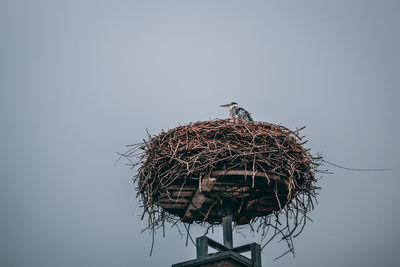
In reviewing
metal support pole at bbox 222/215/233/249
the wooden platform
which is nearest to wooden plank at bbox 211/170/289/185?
the wooden platform

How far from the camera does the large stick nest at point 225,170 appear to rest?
27.5 feet

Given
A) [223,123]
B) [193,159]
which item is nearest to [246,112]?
[223,123]

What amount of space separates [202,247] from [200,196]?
769 millimetres

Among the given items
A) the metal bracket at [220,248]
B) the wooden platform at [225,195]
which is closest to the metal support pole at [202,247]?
the metal bracket at [220,248]

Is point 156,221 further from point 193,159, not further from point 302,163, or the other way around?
point 302,163

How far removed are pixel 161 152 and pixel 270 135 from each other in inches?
61.6

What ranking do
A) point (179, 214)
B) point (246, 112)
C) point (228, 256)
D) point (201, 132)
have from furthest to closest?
point (246, 112), point (179, 214), point (201, 132), point (228, 256)

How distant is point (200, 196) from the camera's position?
8.84 metres

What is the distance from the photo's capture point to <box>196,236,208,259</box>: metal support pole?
842 cm

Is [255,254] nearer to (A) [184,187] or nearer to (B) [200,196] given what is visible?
(B) [200,196]

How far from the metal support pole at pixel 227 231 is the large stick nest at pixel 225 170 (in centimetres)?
12

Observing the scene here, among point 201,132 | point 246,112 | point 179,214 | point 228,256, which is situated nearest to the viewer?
point 228,256

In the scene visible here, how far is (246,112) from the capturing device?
11.2 meters

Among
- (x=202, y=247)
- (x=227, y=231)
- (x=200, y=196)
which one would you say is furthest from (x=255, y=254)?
(x=200, y=196)
